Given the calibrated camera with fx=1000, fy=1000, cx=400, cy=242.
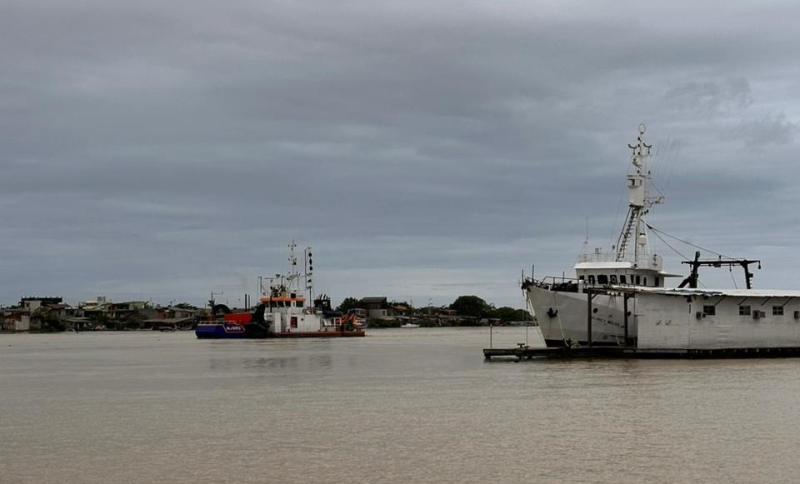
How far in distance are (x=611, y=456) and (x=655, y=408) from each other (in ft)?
27.5

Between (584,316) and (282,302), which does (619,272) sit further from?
(282,302)

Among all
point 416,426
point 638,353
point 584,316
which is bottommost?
point 416,426

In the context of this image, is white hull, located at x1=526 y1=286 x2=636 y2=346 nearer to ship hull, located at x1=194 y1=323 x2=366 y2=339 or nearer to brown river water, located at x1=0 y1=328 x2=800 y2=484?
brown river water, located at x1=0 y1=328 x2=800 y2=484

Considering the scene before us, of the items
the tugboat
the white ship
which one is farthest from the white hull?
the tugboat

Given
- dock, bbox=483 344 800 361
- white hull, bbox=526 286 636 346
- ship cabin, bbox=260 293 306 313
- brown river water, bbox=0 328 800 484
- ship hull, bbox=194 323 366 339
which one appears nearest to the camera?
brown river water, bbox=0 328 800 484

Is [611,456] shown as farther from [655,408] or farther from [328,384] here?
[328,384]

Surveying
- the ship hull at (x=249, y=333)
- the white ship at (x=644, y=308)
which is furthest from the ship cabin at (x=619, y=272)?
the ship hull at (x=249, y=333)

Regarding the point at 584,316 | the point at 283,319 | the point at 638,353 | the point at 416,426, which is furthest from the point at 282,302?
the point at 416,426

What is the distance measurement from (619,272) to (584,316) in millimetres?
3070

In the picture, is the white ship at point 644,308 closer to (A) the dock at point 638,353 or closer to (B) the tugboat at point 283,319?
(A) the dock at point 638,353

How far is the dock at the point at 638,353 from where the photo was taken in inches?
1944

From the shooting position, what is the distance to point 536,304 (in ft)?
179

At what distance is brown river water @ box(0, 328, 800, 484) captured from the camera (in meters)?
20.8

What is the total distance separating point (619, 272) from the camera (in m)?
53.7
